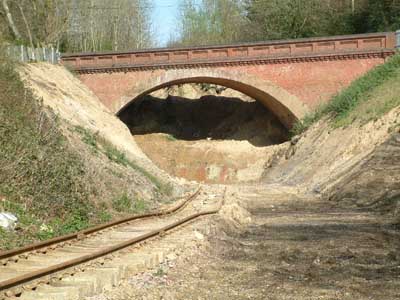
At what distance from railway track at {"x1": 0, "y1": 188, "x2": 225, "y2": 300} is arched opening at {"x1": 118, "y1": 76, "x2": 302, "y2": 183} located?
2428cm

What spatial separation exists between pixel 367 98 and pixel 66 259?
22.4 meters

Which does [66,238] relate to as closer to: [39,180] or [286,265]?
[39,180]

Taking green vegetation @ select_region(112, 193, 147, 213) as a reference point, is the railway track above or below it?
below

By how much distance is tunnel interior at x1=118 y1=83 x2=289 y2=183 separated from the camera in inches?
1570

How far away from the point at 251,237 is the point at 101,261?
4547mm

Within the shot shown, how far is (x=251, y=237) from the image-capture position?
12.2 metres

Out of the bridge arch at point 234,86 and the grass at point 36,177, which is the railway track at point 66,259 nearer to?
the grass at point 36,177

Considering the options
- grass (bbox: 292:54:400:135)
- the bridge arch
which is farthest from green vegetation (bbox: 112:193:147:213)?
the bridge arch

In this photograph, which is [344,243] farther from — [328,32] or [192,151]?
[328,32]

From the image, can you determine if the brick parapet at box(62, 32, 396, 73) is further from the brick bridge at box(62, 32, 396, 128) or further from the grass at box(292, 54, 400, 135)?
the grass at box(292, 54, 400, 135)

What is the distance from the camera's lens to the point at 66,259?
838cm

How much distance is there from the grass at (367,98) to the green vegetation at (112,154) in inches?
349

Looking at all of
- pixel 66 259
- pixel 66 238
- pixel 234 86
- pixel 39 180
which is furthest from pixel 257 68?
pixel 66 259

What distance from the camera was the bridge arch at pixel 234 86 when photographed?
1373 inches
